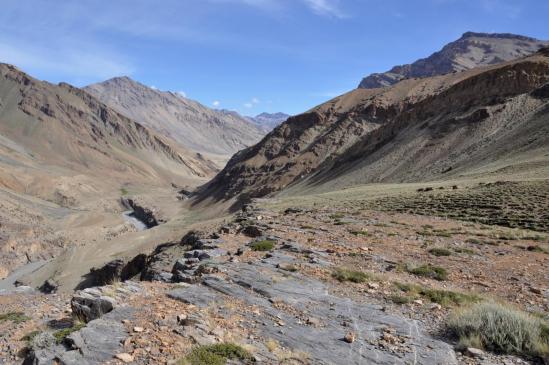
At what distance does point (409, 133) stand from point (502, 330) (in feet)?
255

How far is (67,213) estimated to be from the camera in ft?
385

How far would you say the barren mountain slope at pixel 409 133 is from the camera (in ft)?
207

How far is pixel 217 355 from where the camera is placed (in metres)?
8.07

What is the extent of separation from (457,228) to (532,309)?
1298cm

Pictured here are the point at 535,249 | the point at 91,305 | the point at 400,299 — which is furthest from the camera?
the point at 535,249

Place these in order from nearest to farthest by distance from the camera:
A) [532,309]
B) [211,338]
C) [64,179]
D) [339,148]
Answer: [211,338], [532,309], [339,148], [64,179]

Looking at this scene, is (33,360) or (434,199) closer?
(33,360)

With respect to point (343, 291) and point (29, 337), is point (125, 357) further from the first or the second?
point (343, 291)

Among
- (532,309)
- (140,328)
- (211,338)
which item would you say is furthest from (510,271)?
(140,328)

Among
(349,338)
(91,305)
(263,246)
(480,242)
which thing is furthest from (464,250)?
(91,305)

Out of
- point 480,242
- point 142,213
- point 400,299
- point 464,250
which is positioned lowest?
point 142,213

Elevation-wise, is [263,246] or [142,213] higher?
[263,246]

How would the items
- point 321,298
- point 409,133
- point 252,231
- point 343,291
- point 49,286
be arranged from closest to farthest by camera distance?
1. point 321,298
2. point 343,291
3. point 252,231
4. point 49,286
5. point 409,133

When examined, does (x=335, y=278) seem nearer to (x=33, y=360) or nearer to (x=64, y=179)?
(x=33, y=360)
